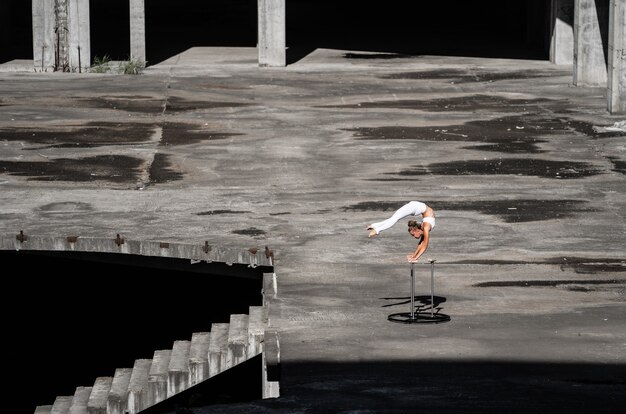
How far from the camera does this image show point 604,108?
31922 millimetres

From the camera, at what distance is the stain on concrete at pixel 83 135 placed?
27750mm

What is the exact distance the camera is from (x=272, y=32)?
131ft

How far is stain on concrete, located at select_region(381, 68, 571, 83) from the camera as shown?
3791cm

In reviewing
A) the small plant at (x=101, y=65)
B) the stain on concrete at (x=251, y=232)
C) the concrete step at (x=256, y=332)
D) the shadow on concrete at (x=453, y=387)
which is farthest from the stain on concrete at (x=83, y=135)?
the shadow on concrete at (x=453, y=387)

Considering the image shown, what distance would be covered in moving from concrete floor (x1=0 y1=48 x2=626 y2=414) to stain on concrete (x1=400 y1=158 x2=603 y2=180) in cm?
8

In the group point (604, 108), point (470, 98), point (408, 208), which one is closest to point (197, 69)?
point (470, 98)

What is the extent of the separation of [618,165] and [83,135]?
1127 cm

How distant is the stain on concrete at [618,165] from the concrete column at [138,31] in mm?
18525

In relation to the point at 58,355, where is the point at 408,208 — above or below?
above

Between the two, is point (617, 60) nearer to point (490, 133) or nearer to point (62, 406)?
point (490, 133)

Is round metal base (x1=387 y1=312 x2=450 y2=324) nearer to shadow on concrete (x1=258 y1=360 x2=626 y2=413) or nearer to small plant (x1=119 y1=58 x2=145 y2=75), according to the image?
shadow on concrete (x1=258 y1=360 x2=626 y2=413)

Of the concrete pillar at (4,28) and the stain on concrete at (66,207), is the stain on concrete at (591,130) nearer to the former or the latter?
the stain on concrete at (66,207)

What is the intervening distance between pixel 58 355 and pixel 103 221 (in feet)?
15.7

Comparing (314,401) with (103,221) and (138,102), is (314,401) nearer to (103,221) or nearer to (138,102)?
(103,221)
